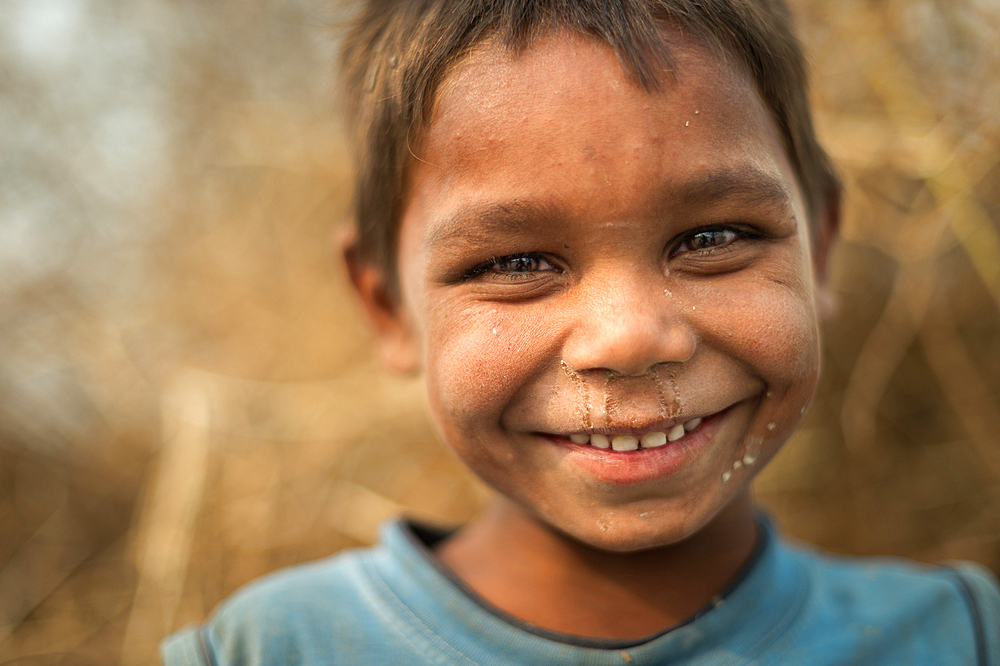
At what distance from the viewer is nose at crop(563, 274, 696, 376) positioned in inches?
42.1

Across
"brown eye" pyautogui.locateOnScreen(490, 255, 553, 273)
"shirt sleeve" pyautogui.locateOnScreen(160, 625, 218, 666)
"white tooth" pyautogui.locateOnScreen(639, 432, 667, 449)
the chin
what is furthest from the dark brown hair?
"shirt sleeve" pyautogui.locateOnScreen(160, 625, 218, 666)

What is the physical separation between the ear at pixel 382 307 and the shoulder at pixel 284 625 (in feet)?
1.42

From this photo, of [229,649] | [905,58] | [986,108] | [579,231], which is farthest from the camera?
[905,58]

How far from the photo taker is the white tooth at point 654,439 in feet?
3.86

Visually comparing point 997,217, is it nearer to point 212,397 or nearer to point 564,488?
point 564,488

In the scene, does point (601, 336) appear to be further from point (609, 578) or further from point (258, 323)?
point (258, 323)

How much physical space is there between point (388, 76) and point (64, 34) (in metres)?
2.39

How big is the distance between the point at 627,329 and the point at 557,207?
214 mm

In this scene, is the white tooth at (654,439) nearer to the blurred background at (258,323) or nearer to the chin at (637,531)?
the chin at (637,531)

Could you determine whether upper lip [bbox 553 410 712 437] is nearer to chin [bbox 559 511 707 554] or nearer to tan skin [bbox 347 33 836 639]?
tan skin [bbox 347 33 836 639]

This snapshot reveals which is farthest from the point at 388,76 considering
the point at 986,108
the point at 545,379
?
the point at 986,108

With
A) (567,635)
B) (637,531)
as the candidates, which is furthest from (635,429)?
(567,635)

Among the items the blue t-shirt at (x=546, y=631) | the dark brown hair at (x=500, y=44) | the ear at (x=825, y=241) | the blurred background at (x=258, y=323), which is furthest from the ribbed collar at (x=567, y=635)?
the blurred background at (x=258, y=323)

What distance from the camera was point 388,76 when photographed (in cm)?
137
